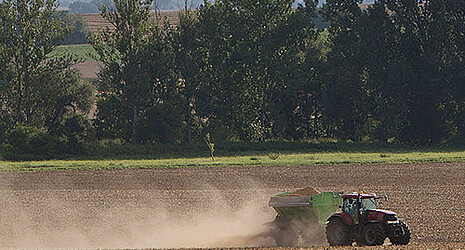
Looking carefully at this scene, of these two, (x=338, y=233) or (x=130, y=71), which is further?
(x=130, y=71)

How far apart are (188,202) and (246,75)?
1364 inches

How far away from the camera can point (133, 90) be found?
59.1 metres

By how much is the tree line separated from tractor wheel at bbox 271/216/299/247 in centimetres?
3685

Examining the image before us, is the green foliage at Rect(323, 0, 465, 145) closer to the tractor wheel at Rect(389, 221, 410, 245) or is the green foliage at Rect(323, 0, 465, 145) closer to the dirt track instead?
the dirt track

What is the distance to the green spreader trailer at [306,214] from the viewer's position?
19.9 meters

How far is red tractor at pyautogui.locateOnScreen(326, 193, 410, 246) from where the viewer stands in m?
18.3

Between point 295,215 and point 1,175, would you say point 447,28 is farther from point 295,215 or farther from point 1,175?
point 295,215

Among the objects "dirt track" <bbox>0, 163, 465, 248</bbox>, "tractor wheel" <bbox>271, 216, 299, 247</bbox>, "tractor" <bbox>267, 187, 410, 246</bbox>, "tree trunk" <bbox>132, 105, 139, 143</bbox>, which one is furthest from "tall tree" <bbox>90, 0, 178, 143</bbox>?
"tractor" <bbox>267, 187, 410, 246</bbox>

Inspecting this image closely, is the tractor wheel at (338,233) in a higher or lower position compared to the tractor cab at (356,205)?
lower

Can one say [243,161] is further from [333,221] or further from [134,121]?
[333,221]

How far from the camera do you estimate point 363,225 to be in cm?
1869

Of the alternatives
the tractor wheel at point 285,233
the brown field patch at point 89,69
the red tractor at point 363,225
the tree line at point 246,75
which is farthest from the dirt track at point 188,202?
the brown field patch at point 89,69

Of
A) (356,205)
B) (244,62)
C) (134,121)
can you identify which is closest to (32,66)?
(134,121)

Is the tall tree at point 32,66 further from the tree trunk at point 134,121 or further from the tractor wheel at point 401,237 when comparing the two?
the tractor wheel at point 401,237
